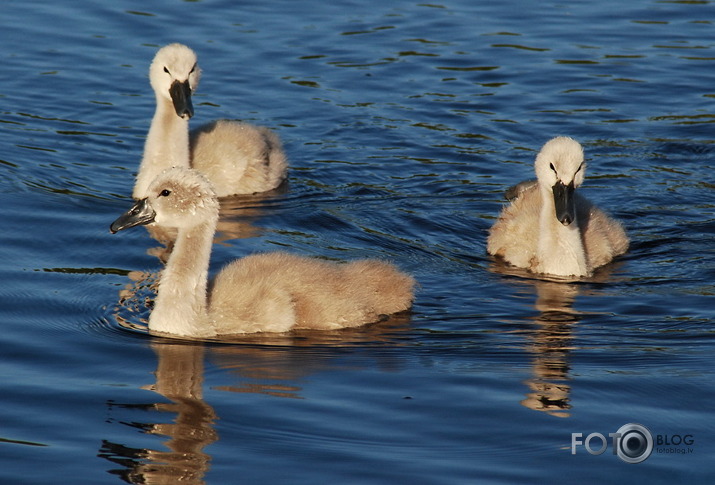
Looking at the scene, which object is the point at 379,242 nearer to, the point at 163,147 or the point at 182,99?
the point at 163,147

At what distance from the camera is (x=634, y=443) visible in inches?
285

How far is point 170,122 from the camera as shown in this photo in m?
12.7

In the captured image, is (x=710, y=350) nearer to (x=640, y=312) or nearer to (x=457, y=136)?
(x=640, y=312)

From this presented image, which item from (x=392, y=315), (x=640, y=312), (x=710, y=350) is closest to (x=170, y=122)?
(x=392, y=315)

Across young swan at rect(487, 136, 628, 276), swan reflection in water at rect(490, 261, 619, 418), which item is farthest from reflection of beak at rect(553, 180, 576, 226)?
swan reflection in water at rect(490, 261, 619, 418)

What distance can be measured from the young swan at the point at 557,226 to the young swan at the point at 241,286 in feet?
5.96

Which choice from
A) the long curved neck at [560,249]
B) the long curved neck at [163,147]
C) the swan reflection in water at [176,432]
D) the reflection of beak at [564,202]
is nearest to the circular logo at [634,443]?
the swan reflection in water at [176,432]

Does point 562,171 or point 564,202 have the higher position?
point 562,171

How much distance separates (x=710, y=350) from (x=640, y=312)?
94 centimetres

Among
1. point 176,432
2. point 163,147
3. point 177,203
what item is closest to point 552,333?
point 177,203

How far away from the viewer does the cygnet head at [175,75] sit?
12648mm

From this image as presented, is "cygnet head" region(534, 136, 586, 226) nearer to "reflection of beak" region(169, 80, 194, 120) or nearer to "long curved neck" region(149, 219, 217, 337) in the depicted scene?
"long curved neck" region(149, 219, 217, 337)

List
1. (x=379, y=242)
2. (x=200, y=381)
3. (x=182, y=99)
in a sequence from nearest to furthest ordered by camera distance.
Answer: (x=200, y=381)
(x=379, y=242)
(x=182, y=99)

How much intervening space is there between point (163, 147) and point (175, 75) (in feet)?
2.46
